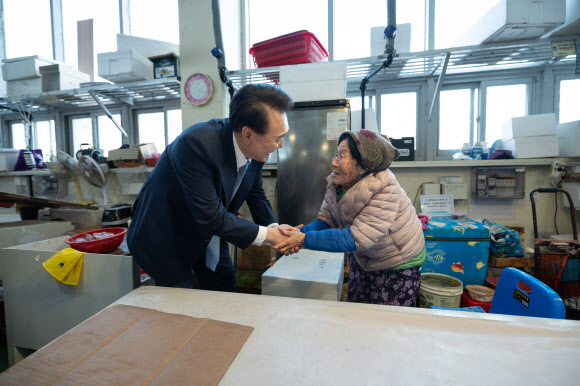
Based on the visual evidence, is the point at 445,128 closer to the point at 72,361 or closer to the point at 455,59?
the point at 455,59

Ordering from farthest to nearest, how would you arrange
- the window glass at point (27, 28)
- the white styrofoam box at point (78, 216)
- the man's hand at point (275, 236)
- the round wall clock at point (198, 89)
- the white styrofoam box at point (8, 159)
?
the window glass at point (27, 28), the white styrofoam box at point (8, 159), the round wall clock at point (198, 89), the white styrofoam box at point (78, 216), the man's hand at point (275, 236)

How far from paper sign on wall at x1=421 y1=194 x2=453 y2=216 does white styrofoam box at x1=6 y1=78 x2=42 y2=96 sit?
494 cm

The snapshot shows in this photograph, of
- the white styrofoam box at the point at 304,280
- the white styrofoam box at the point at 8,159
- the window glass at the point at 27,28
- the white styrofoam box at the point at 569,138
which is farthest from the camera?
the window glass at the point at 27,28

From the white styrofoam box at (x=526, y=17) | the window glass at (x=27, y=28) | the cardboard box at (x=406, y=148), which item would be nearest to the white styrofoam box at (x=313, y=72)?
the cardboard box at (x=406, y=148)

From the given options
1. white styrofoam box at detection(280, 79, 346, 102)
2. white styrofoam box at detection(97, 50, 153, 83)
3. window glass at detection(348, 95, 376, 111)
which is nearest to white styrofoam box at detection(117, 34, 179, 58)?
white styrofoam box at detection(97, 50, 153, 83)

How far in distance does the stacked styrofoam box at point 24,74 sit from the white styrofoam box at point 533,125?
553cm

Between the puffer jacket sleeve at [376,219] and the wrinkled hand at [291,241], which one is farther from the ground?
the puffer jacket sleeve at [376,219]

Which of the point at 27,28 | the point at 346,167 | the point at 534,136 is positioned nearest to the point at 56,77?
the point at 27,28

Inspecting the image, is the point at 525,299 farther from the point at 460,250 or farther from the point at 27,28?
the point at 27,28

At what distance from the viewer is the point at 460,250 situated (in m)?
2.44

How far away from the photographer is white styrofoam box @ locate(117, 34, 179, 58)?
3.13 meters

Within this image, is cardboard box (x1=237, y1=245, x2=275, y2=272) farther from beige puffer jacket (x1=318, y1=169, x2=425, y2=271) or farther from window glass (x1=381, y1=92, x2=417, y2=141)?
window glass (x1=381, y1=92, x2=417, y2=141)

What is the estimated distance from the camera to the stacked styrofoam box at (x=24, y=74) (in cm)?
348

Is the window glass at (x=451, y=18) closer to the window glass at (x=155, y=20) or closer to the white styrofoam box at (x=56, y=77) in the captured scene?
the window glass at (x=155, y=20)
